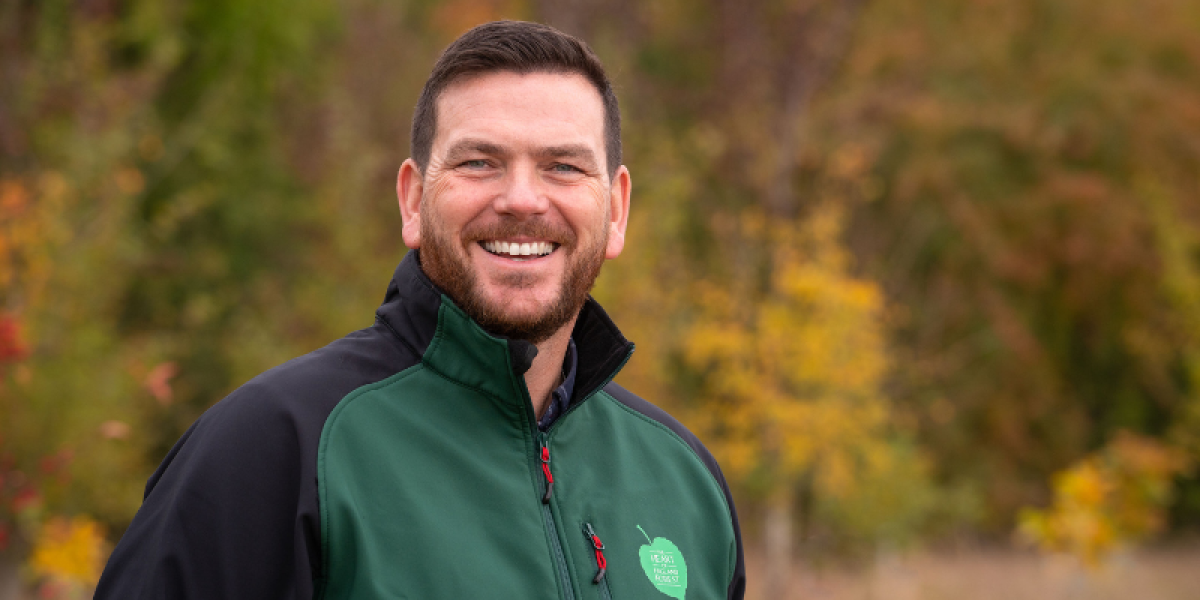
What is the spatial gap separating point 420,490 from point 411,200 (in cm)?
59

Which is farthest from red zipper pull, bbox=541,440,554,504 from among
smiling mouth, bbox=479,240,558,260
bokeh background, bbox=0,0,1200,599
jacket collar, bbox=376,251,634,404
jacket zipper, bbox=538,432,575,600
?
bokeh background, bbox=0,0,1200,599

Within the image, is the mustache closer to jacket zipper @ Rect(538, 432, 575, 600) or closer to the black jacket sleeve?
jacket zipper @ Rect(538, 432, 575, 600)

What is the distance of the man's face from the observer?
1.75m

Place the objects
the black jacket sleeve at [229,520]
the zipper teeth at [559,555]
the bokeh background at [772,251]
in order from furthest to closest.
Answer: the bokeh background at [772,251], the zipper teeth at [559,555], the black jacket sleeve at [229,520]

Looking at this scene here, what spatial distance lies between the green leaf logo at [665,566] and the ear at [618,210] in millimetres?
556

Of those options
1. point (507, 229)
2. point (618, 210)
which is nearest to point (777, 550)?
point (618, 210)

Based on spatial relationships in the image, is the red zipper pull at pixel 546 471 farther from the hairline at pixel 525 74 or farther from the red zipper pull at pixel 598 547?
the hairline at pixel 525 74

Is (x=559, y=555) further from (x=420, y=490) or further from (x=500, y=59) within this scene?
(x=500, y=59)

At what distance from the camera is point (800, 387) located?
35.7 feet

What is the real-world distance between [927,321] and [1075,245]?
287 cm

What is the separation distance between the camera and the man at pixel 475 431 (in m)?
1.41

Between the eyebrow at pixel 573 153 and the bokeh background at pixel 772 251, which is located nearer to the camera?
the eyebrow at pixel 573 153

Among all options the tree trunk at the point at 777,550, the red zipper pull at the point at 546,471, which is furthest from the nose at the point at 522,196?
the tree trunk at the point at 777,550

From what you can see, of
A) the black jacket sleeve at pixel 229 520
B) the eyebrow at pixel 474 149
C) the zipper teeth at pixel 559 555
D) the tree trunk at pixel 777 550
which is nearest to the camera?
the black jacket sleeve at pixel 229 520
